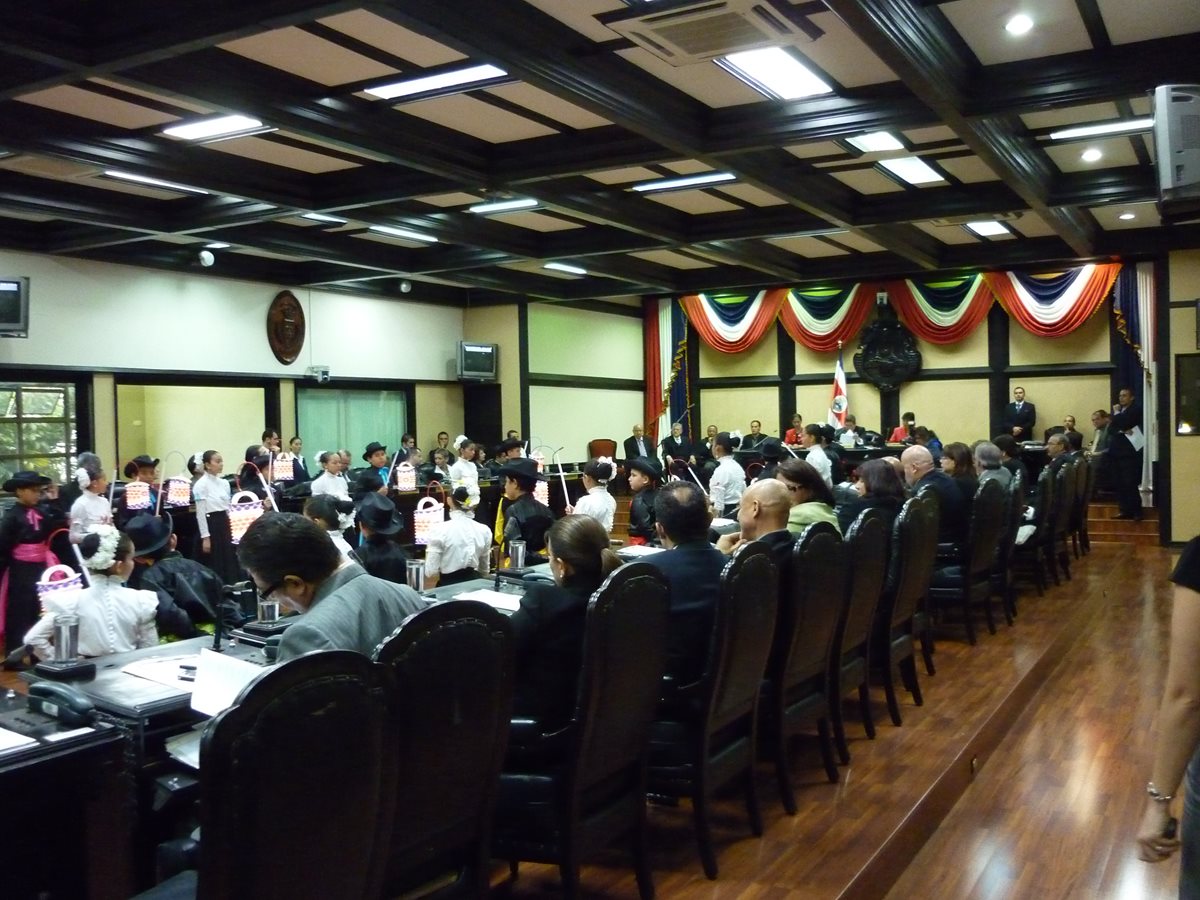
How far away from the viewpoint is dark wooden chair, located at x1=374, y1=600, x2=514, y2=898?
1.81 m

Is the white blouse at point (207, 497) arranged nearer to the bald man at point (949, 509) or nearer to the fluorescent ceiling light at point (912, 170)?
the bald man at point (949, 509)

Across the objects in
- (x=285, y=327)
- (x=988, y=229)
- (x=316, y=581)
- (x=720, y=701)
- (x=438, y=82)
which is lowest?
(x=720, y=701)

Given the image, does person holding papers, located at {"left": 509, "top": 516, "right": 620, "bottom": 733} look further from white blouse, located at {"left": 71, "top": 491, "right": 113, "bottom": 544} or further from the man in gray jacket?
white blouse, located at {"left": 71, "top": 491, "right": 113, "bottom": 544}

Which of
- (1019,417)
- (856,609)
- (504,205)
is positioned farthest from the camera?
(1019,417)

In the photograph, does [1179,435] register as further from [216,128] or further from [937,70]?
[216,128]

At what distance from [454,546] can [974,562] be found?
2846 millimetres

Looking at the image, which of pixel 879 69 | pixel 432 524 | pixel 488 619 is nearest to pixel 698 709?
pixel 488 619

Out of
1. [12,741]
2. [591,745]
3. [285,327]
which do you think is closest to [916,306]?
[285,327]

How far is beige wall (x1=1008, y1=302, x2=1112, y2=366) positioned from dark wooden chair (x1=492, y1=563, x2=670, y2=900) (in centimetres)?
1196

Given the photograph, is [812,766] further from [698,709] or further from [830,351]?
[830,351]

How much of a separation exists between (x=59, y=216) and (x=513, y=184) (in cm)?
355

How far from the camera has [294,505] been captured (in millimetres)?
9398

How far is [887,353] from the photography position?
13.9 metres

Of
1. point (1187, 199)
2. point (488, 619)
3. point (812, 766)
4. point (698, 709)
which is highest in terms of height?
point (1187, 199)
